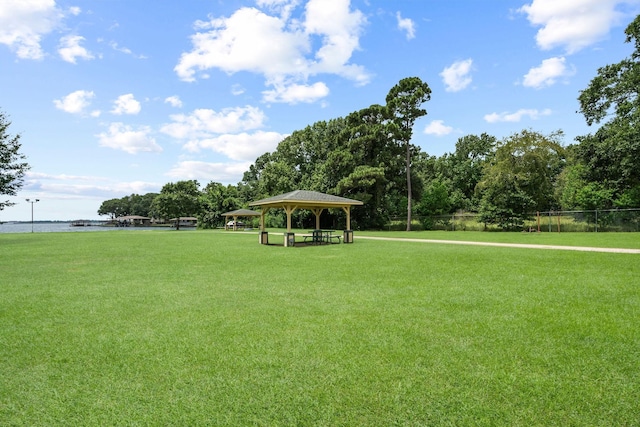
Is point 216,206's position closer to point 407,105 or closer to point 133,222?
point 407,105

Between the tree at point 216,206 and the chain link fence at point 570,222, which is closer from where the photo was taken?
the chain link fence at point 570,222

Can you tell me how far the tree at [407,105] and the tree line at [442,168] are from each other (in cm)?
9

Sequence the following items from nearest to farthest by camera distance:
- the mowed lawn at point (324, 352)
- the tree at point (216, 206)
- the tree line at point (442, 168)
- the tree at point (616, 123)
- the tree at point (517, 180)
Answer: the mowed lawn at point (324, 352) < the tree at point (616, 123) < the tree line at point (442, 168) < the tree at point (517, 180) < the tree at point (216, 206)

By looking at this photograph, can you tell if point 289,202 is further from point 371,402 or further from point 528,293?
point 371,402

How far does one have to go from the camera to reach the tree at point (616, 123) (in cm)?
2172

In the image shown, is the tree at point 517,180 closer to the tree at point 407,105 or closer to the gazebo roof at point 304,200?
the tree at point 407,105

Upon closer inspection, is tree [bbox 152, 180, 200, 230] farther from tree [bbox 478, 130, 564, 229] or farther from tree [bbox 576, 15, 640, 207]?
tree [bbox 576, 15, 640, 207]

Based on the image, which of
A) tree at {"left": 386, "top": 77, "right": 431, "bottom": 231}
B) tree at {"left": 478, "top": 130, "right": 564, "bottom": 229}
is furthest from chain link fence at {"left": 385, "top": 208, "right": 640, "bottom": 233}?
tree at {"left": 386, "top": 77, "right": 431, "bottom": 231}

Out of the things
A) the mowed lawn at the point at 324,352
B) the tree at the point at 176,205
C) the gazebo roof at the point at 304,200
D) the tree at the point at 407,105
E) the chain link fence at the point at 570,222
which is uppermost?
the tree at the point at 407,105

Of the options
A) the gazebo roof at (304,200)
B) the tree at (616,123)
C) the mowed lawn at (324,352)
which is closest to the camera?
the mowed lawn at (324,352)

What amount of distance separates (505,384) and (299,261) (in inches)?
A: 335

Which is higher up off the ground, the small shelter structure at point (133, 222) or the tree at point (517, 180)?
the tree at point (517, 180)

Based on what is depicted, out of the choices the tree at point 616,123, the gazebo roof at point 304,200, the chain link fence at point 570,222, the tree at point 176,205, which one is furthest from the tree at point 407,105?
the tree at point 176,205

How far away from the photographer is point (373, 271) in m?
8.96
